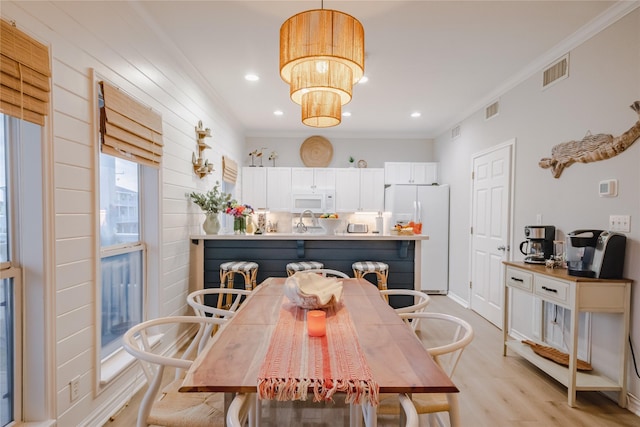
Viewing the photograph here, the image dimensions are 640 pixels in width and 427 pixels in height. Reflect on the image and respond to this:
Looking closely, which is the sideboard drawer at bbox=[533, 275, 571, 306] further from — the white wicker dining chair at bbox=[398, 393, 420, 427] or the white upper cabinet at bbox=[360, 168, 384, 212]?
the white upper cabinet at bbox=[360, 168, 384, 212]

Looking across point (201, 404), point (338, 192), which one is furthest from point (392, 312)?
point (338, 192)

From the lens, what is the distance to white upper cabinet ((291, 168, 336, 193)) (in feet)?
19.0

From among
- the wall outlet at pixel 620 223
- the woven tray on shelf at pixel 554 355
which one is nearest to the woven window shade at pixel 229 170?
the woven tray on shelf at pixel 554 355

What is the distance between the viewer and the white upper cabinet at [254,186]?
577 cm

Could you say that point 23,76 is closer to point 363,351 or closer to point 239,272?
point 363,351

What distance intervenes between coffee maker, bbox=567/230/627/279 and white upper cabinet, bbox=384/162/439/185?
3.43 m

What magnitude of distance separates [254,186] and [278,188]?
1.40ft

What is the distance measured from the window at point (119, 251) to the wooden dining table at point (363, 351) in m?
1.12

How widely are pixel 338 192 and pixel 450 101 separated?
233 cm

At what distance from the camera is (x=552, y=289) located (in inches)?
95.9

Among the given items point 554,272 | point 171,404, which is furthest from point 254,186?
point 171,404

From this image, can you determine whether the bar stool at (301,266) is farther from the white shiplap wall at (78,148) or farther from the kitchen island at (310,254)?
the white shiplap wall at (78,148)

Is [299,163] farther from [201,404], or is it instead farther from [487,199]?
[201,404]

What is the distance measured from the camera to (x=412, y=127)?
5.66 m
